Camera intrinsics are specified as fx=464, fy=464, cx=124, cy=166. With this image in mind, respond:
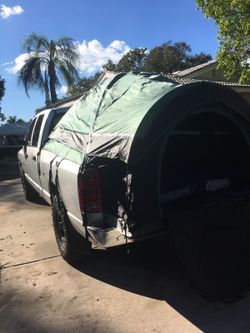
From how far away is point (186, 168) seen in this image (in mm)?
5246

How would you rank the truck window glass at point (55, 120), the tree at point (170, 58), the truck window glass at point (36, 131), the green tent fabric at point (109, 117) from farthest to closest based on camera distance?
the tree at point (170, 58), the truck window glass at point (36, 131), the truck window glass at point (55, 120), the green tent fabric at point (109, 117)

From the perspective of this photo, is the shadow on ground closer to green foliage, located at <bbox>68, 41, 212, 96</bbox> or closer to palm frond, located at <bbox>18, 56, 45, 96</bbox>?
palm frond, located at <bbox>18, 56, 45, 96</bbox>

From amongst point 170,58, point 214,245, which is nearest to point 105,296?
point 214,245

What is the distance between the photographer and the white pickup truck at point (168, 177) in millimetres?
4090

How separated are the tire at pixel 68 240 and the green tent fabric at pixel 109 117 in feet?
2.25

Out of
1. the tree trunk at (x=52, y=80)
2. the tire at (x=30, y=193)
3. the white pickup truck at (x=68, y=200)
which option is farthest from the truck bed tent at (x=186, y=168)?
the tree trunk at (x=52, y=80)

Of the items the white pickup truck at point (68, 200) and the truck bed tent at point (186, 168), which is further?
the white pickup truck at point (68, 200)

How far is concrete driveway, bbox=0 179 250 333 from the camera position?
4.02 metres

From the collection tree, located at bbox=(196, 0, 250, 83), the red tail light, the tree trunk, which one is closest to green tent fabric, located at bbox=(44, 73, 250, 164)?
the red tail light

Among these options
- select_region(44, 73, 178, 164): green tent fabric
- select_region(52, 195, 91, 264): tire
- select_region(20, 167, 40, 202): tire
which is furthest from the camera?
select_region(20, 167, 40, 202): tire

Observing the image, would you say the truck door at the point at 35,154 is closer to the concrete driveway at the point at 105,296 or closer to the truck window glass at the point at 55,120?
the truck window glass at the point at 55,120

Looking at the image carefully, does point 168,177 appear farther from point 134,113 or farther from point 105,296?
point 105,296

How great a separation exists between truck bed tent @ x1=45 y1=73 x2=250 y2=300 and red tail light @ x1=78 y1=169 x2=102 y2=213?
106mm

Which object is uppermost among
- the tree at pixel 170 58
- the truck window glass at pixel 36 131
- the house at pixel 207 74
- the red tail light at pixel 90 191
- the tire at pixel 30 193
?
the tree at pixel 170 58
